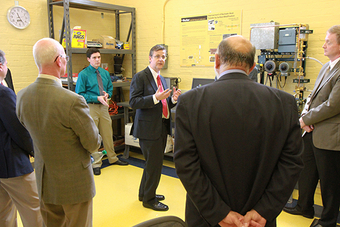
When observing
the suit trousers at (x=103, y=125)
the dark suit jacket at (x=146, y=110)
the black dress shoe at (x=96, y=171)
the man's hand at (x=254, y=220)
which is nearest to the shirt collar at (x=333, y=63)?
the dark suit jacket at (x=146, y=110)

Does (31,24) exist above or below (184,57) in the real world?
above

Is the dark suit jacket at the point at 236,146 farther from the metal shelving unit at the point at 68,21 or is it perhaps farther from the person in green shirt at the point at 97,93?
the metal shelving unit at the point at 68,21

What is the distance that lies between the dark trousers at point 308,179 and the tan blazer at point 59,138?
210 centimetres

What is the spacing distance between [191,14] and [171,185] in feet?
9.34

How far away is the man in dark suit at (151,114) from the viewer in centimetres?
286

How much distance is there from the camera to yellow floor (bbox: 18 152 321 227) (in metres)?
2.82

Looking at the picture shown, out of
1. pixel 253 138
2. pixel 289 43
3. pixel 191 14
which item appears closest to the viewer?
pixel 253 138

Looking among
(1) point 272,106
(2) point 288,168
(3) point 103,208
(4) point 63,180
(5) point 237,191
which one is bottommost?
(3) point 103,208

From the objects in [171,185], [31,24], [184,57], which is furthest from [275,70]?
[31,24]

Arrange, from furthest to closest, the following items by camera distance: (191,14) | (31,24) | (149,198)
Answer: (191,14), (31,24), (149,198)

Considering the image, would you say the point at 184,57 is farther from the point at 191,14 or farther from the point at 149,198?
the point at 149,198

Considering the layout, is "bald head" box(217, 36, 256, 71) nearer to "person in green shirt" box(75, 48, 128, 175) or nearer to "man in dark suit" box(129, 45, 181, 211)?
"man in dark suit" box(129, 45, 181, 211)

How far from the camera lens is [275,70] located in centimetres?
371

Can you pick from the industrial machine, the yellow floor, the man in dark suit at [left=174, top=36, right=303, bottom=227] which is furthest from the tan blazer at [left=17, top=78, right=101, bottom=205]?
the industrial machine
